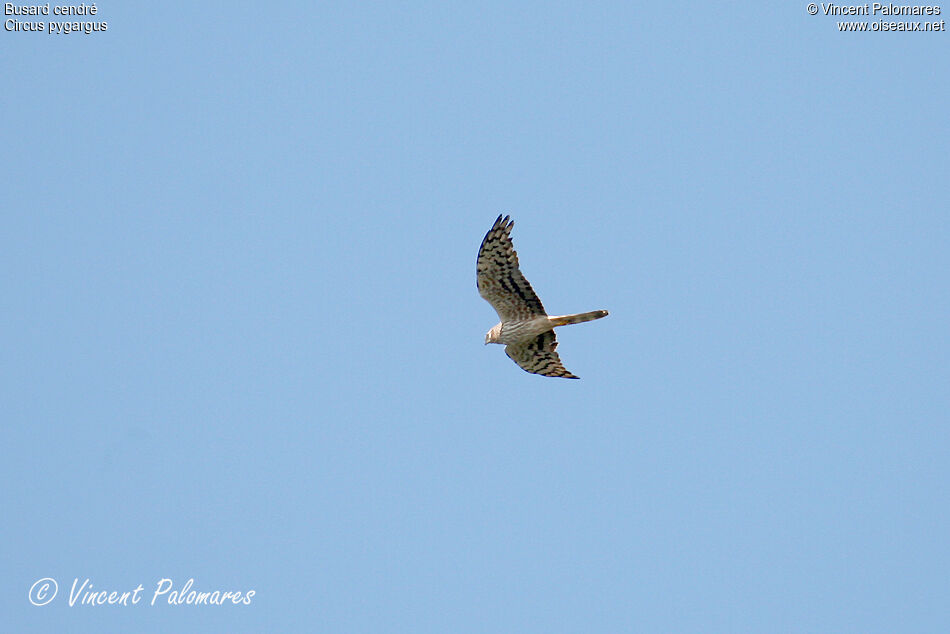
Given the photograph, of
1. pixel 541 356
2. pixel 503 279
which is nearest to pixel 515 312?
pixel 503 279

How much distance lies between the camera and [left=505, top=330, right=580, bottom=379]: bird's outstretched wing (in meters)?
17.8

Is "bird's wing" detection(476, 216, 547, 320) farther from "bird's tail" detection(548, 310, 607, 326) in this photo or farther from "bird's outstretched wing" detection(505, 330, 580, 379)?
"bird's outstretched wing" detection(505, 330, 580, 379)

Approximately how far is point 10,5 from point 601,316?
47.0 ft

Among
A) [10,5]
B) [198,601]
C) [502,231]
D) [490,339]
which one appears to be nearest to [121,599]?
[198,601]

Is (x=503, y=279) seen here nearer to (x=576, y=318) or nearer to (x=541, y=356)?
(x=576, y=318)

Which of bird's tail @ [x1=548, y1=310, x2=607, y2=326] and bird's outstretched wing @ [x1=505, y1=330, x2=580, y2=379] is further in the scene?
bird's outstretched wing @ [x1=505, y1=330, x2=580, y2=379]

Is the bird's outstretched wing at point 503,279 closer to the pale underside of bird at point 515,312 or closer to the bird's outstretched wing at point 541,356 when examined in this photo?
the pale underside of bird at point 515,312

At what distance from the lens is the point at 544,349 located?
Answer: 17.9 metres

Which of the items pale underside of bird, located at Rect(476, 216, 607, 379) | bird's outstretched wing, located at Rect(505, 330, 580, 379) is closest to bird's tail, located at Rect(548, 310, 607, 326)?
pale underside of bird, located at Rect(476, 216, 607, 379)

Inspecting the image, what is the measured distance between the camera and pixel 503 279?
16656mm

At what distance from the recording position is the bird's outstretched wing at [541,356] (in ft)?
58.4

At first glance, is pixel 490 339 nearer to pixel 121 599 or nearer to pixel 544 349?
pixel 544 349

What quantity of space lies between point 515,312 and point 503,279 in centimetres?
72

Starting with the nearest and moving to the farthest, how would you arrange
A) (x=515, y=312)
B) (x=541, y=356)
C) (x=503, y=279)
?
1. (x=503, y=279)
2. (x=515, y=312)
3. (x=541, y=356)
